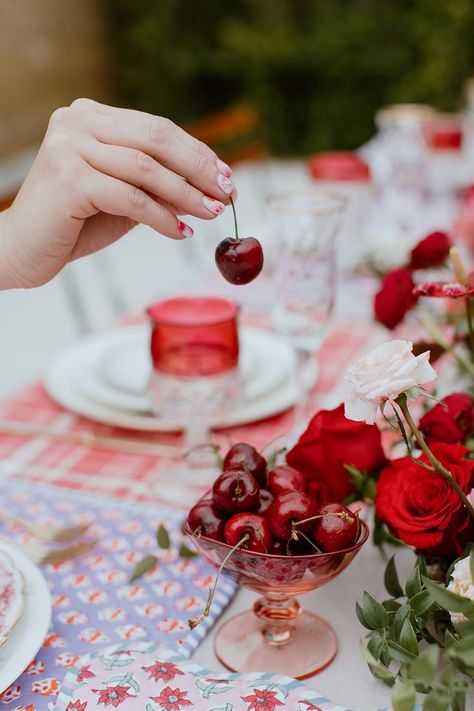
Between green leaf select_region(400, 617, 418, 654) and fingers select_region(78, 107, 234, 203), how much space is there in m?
0.35

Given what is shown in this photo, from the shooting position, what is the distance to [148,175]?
25.0 inches

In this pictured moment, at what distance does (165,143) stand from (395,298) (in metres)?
0.33

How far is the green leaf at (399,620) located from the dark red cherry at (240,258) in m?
0.27

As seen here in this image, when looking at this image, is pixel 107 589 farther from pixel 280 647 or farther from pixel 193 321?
pixel 193 321

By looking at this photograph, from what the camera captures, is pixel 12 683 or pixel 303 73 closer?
pixel 12 683

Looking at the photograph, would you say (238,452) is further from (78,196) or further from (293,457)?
(78,196)

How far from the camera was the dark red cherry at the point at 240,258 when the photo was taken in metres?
0.63

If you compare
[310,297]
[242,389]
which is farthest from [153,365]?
[310,297]

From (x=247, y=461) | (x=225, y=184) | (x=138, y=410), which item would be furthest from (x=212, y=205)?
(x=138, y=410)

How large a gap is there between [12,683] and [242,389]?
435mm

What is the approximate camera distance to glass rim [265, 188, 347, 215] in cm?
98

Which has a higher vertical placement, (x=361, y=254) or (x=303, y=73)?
(x=303, y=73)

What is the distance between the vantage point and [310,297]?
101cm

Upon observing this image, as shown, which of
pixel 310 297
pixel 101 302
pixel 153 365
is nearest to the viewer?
pixel 153 365
